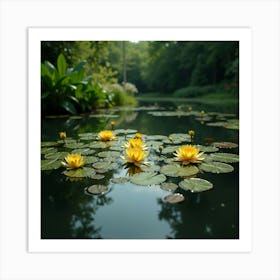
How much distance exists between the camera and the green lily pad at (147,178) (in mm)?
1981

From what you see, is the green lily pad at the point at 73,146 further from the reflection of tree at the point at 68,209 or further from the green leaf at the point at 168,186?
the green leaf at the point at 168,186

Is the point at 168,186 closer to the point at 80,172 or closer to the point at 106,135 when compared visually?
the point at 80,172

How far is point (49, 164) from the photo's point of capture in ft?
8.13

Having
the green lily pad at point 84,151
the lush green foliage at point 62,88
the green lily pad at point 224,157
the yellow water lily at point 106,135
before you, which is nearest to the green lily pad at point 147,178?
the green lily pad at point 224,157

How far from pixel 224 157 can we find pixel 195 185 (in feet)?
2.51

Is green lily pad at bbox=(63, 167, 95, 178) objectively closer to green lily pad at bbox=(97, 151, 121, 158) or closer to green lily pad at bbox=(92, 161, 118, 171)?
green lily pad at bbox=(92, 161, 118, 171)

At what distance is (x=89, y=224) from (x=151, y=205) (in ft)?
1.24

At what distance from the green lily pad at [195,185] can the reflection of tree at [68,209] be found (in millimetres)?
498

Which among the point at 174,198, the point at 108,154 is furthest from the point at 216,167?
the point at 108,154

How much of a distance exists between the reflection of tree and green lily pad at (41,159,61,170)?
224 mm
